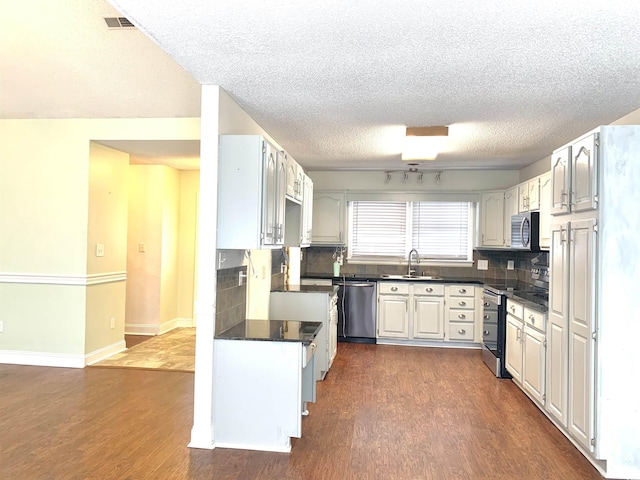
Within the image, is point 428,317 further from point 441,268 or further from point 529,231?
point 529,231

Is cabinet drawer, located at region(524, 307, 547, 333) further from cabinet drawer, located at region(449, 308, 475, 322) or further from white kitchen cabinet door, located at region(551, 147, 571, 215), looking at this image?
cabinet drawer, located at region(449, 308, 475, 322)

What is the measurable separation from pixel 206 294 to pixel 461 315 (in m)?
4.14

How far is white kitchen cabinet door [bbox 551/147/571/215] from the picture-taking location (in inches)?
127

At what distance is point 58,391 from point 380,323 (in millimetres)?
3830

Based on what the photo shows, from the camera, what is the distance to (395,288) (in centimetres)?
629

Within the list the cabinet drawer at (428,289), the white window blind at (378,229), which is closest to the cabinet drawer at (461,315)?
the cabinet drawer at (428,289)

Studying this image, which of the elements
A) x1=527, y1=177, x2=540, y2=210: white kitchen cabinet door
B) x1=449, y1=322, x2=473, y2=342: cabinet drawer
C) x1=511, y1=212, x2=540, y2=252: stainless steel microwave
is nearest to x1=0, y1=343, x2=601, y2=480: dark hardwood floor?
x1=449, y1=322, x2=473, y2=342: cabinet drawer

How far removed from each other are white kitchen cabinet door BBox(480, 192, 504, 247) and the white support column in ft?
14.3

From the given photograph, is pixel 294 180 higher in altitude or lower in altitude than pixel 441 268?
higher

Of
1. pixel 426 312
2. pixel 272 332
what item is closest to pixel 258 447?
pixel 272 332

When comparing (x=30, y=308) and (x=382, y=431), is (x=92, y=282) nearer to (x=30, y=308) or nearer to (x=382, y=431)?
(x=30, y=308)

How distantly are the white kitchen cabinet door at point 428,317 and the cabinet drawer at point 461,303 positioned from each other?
13 cm

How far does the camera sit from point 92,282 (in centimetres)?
488

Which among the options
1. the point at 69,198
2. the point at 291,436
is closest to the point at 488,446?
the point at 291,436
